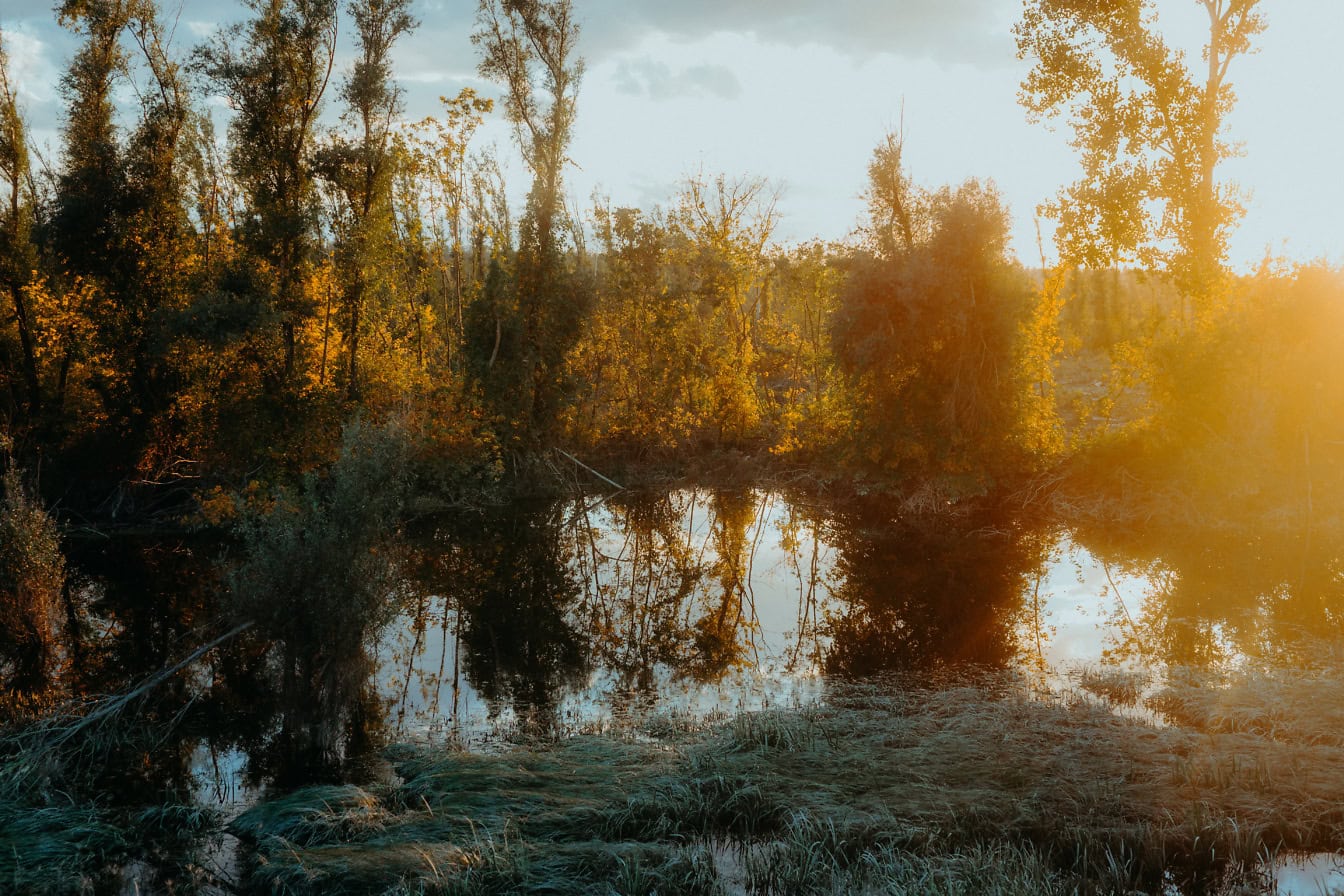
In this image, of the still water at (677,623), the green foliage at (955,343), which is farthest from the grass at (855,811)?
the green foliage at (955,343)

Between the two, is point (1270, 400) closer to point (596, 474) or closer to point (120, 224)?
point (596, 474)

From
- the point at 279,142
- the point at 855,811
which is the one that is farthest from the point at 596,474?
the point at 855,811

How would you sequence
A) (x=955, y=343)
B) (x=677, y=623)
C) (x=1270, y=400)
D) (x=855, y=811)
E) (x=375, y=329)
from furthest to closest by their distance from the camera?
(x=375, y=329), (x=955, y=343), (x=1270, y=400), (x=677, y=623), (x=855, y=811)

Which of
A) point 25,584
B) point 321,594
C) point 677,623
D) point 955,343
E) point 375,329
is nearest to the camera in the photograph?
point 321,594

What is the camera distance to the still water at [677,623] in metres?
10.1

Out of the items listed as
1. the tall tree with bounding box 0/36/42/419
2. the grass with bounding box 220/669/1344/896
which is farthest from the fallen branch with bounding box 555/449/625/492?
the grass with bounding box 220/669/1344/896

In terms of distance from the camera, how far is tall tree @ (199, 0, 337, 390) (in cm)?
2223

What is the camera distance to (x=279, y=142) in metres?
22.8

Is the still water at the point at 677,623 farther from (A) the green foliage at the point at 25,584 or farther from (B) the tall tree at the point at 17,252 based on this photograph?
(B) the tall tree at the point at 17,252

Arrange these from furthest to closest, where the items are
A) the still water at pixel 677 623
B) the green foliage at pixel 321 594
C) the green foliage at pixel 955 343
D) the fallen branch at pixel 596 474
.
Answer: the fallen branch at pixel 596 474 < the green foliage at pixel 955 343 < the still water at pixel 677 623 < the green foliage at pixel 321 594

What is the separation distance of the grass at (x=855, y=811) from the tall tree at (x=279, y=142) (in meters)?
17.2

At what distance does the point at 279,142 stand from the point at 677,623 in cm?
1701

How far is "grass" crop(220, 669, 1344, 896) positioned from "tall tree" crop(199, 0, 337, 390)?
1718cm

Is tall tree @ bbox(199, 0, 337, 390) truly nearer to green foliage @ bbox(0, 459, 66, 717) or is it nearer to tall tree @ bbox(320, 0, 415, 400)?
tall tree @ bbox(320, 0, 415, 400)
